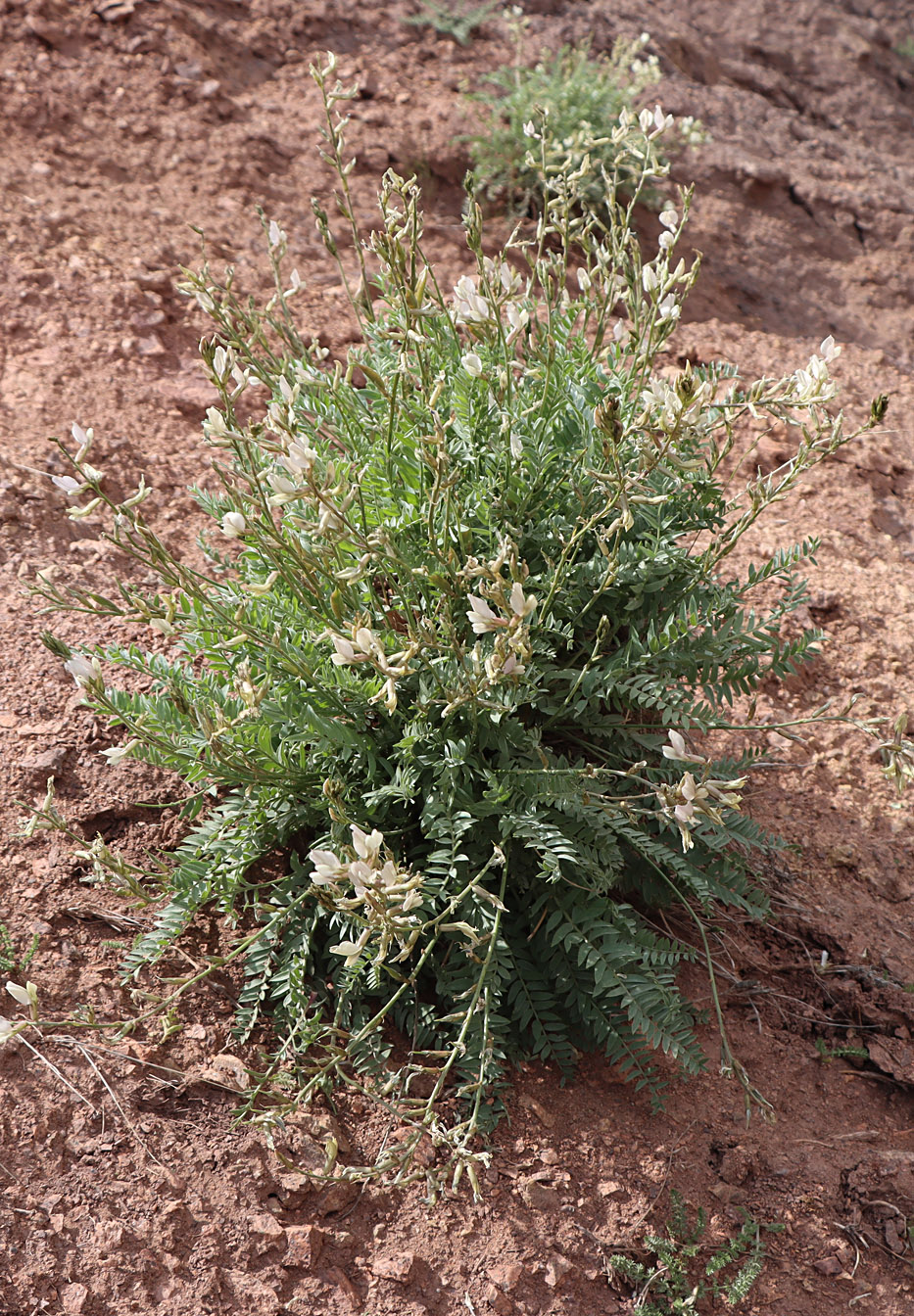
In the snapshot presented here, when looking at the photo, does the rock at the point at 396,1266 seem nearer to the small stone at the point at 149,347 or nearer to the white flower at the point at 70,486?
the white flower at the point at 70,486

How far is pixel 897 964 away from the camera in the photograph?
8.64 ft

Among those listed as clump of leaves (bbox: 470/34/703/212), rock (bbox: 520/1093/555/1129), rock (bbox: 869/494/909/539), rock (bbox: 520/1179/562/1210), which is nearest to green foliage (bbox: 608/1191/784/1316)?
rock (bbox: 520/1179/562/1210)

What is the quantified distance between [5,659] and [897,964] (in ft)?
7.96

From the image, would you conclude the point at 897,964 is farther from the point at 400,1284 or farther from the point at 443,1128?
the point at 400,1284

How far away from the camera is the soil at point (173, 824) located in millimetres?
1946

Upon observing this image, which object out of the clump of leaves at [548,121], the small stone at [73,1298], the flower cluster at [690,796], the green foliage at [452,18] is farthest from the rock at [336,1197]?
the green foliage at [452,18]

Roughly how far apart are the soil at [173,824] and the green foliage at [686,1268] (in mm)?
36

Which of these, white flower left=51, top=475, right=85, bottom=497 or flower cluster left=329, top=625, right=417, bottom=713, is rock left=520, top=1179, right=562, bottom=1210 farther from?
white flower left=51, top=475, right=85, bottom=497

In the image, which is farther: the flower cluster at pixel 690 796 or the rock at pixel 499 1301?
the rock at pixel 499 1301

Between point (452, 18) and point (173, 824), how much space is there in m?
5.35

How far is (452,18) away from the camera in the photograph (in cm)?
590

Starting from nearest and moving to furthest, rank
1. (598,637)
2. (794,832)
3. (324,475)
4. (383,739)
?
1. (324,475)
2. (598,637)
3. (383,739)
4. (794,832)

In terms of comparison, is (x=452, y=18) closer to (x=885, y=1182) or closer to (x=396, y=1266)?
(x=885, y=1182)

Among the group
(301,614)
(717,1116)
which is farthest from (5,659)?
(717,1116)
